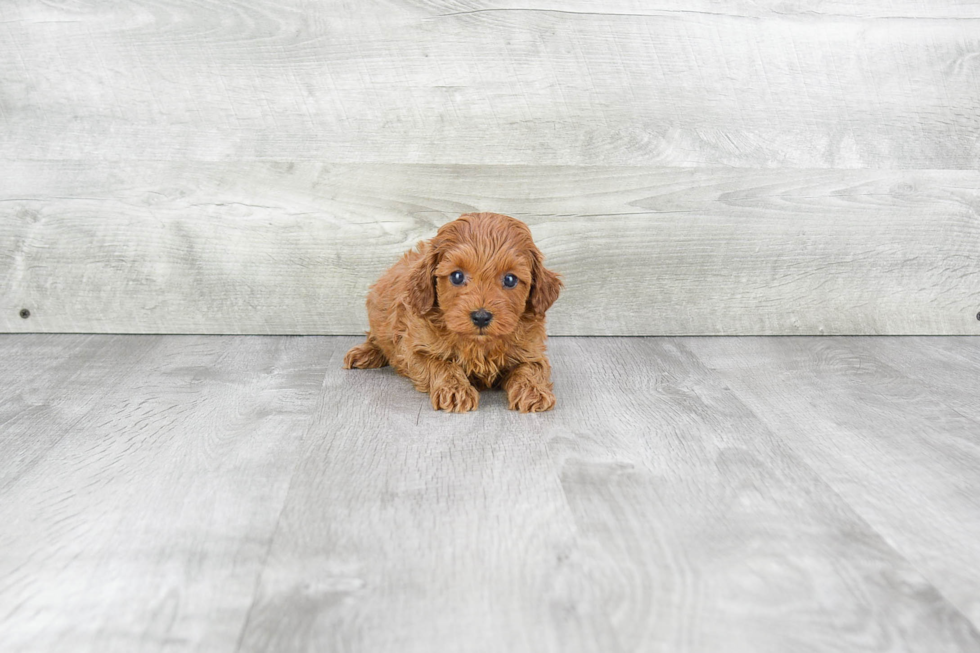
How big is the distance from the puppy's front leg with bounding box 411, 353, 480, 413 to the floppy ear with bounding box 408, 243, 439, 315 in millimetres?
144

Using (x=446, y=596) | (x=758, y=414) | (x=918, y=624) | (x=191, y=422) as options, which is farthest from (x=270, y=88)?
(x=918, y=624)

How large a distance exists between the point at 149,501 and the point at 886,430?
155 cm

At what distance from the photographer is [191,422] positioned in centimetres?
190

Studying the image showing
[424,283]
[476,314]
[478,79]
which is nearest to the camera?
[476,314]

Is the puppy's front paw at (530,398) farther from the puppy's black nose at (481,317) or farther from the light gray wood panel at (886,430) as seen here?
the light gray wood panel at (886,430)

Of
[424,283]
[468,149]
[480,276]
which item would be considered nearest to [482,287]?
[480,276]

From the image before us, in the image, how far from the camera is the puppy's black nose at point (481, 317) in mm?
1879

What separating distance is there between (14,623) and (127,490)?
0.43 metres

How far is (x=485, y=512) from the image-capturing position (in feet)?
4.82

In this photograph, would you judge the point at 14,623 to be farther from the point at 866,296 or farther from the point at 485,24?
the point at 866,296

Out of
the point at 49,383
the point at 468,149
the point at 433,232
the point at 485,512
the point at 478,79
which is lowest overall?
the point at 49,383

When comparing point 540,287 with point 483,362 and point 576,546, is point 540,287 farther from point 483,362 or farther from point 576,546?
point 576,546

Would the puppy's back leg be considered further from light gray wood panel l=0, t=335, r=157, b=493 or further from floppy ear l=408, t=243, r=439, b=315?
light gray wood panel l=0, t=335, r=157, b=493

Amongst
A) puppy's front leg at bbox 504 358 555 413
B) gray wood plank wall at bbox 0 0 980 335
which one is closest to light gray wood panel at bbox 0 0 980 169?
gray wood plank wall at bbox 0 0 980 335
